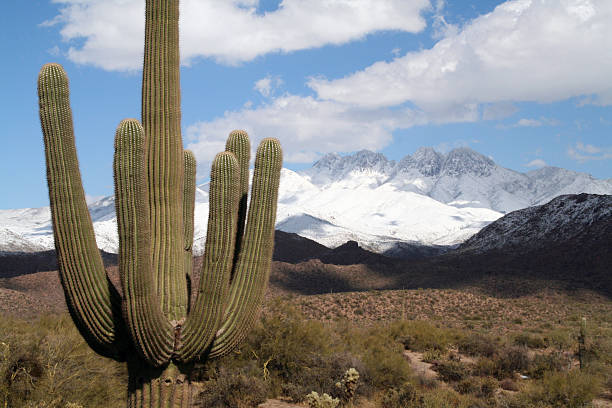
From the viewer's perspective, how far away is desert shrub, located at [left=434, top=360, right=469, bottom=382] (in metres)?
14.5

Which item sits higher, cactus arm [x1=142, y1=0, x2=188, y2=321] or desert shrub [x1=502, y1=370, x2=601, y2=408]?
cactus arm [x1=142, y1=0, x2=188, y2=321]

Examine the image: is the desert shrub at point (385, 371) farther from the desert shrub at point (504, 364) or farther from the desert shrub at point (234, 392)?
the desert shrub at point (234, 392)

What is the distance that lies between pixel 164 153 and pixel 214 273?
165 cm

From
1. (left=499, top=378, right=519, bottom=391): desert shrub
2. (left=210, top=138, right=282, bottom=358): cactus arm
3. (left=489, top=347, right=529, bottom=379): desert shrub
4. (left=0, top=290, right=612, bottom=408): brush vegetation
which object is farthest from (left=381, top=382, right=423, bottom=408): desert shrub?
(left=210, top=138, right=282, bottom=358): cactus arm

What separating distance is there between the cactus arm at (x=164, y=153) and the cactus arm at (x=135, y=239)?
0.48m

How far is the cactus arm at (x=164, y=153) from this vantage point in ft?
21.7

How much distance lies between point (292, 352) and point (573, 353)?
10.9 m

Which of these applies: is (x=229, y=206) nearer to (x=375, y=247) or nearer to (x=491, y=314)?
(x=491, y=314)

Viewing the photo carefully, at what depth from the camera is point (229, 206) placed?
6.60 meters

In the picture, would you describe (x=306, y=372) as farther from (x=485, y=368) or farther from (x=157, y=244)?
(x=157, y=244)

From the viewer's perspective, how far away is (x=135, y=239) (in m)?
5.94

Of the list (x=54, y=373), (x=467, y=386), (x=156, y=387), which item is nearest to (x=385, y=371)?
(x=467, y=386)

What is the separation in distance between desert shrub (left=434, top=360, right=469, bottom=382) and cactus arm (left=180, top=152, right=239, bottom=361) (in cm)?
1000

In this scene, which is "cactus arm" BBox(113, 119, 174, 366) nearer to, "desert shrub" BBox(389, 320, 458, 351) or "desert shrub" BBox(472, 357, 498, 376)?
"desert shrub" BBox(472, 357, 498, 376)
